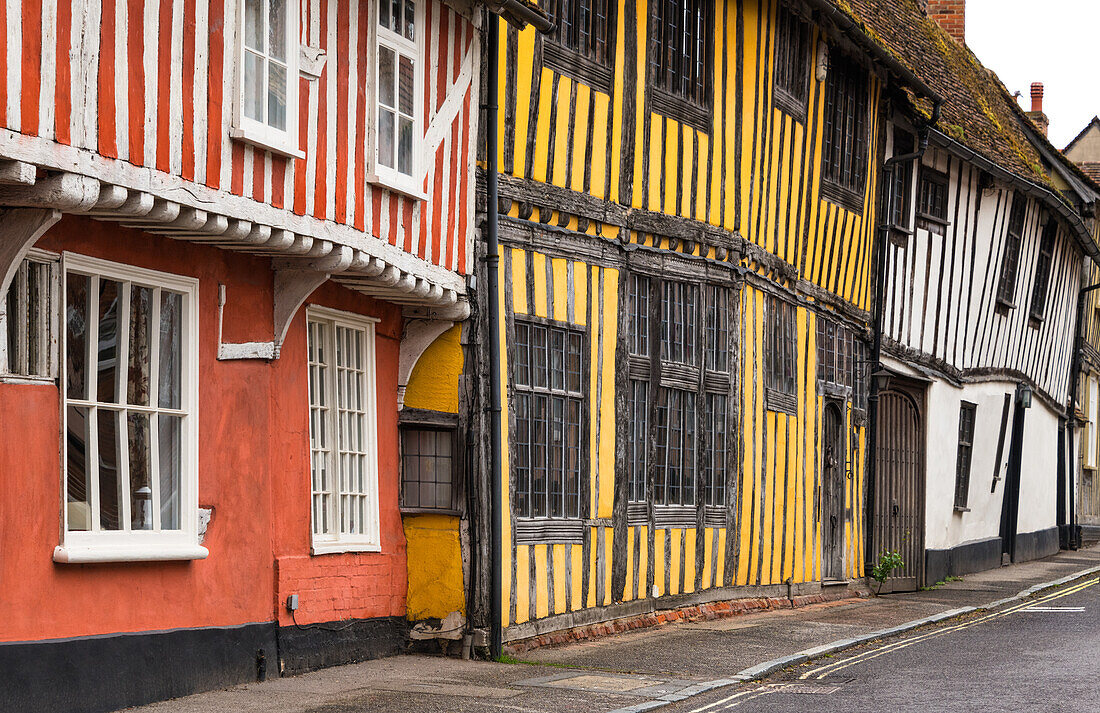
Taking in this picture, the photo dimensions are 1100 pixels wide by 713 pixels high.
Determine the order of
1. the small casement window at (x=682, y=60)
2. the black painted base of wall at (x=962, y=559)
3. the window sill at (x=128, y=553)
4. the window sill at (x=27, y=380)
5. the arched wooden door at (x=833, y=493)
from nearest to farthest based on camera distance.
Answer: the window sill at (x=27, y=380) < the window sill at (x=128, y=553) < the small casement window at (x=682, y=60) < the arched wooden door at (x=833, y=493) < the black painted base of wall at (x=962, y=559)

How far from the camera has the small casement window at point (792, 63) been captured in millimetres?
15891

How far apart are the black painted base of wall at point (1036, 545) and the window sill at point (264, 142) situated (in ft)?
63.4

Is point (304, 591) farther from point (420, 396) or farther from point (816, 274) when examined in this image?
point (816, 274)

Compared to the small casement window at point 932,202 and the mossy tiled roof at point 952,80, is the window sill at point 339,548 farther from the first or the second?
the small casement window at point 932,202

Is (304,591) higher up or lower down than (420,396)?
lower down

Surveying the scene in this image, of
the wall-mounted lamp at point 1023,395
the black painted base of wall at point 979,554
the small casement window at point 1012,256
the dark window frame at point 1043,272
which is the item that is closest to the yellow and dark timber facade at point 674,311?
the black painted base of wall at point 979,554

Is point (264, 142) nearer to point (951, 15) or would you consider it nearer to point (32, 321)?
point (32, 321)

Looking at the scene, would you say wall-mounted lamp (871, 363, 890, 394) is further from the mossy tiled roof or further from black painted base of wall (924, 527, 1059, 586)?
the mossy tiled roof

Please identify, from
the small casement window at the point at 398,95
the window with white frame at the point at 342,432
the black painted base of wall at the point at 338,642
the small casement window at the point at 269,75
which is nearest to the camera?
the small casement window at the point at 269,75

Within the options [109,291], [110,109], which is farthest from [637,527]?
[110,109]

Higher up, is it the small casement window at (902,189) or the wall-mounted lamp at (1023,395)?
the small casement window at (902,189)

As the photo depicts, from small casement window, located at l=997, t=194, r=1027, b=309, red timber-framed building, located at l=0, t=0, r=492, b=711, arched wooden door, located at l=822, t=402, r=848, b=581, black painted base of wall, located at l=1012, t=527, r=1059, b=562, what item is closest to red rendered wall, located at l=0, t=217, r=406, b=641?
red timber-framed building, located at l=0, t=0, r=492, b=711

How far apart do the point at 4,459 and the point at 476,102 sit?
5.00 meters

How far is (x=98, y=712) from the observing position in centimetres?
774
